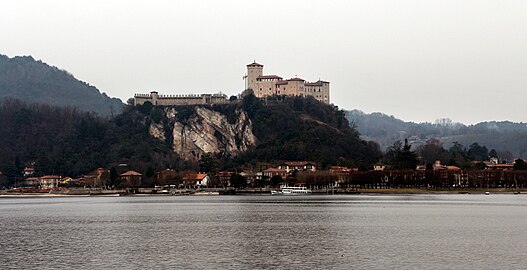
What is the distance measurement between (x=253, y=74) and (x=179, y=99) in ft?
55.8

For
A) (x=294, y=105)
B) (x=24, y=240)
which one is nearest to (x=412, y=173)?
(x=294, y=105)

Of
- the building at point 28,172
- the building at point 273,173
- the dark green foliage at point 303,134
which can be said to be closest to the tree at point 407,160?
the dark green foliage at point 303,134

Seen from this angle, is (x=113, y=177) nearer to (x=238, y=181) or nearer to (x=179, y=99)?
(x=238, y=181)

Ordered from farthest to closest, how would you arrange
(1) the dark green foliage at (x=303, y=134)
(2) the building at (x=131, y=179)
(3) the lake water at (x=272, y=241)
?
(1) the dark green foliage at (x=303, y=134) → (2) the building at (x=131, y=179) → (3) the lake water at (x=272, y=241)

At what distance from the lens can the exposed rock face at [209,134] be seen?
15725cm

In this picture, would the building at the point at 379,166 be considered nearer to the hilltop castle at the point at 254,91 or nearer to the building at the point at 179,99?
the hilltop castle at the point at 254,91

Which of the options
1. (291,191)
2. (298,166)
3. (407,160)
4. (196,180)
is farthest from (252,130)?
(291,191)

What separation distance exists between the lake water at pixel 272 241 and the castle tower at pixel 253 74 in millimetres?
100065

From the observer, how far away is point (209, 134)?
15788 centimetres

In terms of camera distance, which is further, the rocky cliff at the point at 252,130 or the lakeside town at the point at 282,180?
the rocky cliff at the point at 252,130

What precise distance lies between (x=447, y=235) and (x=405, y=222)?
32.4 ft

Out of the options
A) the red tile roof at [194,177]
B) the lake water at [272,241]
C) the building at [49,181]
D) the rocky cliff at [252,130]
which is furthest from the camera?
the rocky cliff at [252,130]

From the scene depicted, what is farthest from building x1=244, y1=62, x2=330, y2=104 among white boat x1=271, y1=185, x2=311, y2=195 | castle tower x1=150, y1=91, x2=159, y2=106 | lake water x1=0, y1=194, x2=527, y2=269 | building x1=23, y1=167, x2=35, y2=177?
lake water x1=0, y1=194, x2=527, y2=269

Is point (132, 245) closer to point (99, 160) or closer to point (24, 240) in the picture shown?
point (24, 240)
